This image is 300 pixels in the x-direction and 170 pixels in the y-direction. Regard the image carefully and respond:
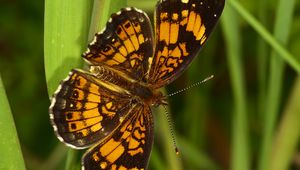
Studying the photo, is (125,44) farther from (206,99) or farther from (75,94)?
(206,99)

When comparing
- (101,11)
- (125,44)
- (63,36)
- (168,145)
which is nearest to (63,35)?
(63,36)

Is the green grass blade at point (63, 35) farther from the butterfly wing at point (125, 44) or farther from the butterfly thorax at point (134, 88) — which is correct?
the butterfly thorax at point (134, 88)

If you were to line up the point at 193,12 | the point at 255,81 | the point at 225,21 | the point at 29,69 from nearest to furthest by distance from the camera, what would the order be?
the point at 193,12 < the point at 225,21 < the point at 29,69 < the point at 255,81

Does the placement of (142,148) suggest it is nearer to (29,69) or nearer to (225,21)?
(225,21)

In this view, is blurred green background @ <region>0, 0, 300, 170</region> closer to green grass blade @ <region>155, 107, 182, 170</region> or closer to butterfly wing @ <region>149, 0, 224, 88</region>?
green grass blade @ <region>155, 107, 182, 170</region>

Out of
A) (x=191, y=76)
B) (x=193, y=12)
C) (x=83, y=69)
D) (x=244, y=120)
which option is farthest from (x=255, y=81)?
(x=83, y=69)

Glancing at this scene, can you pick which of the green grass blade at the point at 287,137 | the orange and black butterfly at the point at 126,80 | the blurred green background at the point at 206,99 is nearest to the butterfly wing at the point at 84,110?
the orange and black butterfly at the point at 126,80

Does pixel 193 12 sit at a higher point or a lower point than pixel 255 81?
higher
